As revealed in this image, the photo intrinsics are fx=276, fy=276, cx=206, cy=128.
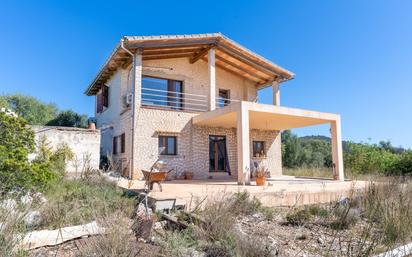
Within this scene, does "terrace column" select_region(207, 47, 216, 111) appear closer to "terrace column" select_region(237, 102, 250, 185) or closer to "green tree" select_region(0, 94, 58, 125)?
"terrace column" select_region(237, 102, 250, 185)

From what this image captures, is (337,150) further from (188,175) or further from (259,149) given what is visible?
(188,175)

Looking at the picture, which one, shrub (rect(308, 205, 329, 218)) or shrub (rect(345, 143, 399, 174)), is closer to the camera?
shrub (rect(308, 205, 329, 218))

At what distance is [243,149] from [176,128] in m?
4.38

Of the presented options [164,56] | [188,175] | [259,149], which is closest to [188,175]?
[188,175]

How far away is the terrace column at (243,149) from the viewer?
10340mm

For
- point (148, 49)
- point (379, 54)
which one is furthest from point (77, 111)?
point (379, 54)

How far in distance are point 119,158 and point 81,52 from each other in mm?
15632

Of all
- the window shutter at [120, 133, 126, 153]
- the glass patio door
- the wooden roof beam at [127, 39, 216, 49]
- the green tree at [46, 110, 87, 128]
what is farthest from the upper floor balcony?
the green tree at [46, 110, 87, 128]

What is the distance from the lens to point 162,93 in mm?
14625

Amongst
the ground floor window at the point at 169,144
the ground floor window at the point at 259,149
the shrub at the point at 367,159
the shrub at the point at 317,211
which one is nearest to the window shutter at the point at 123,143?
the ground floor window at the point at 169,144

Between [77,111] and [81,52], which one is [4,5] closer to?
[81,52]

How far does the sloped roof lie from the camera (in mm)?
12882

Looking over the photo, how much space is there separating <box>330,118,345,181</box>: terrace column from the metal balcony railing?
5.99 meters

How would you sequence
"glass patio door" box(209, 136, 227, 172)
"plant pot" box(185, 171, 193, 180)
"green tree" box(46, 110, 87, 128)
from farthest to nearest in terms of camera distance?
"green tree" box(46, 110, 87, 128) < "glass patio door" box(209, 136, 227, 172) < "plant pot" box(185, 171, 193, 180)
